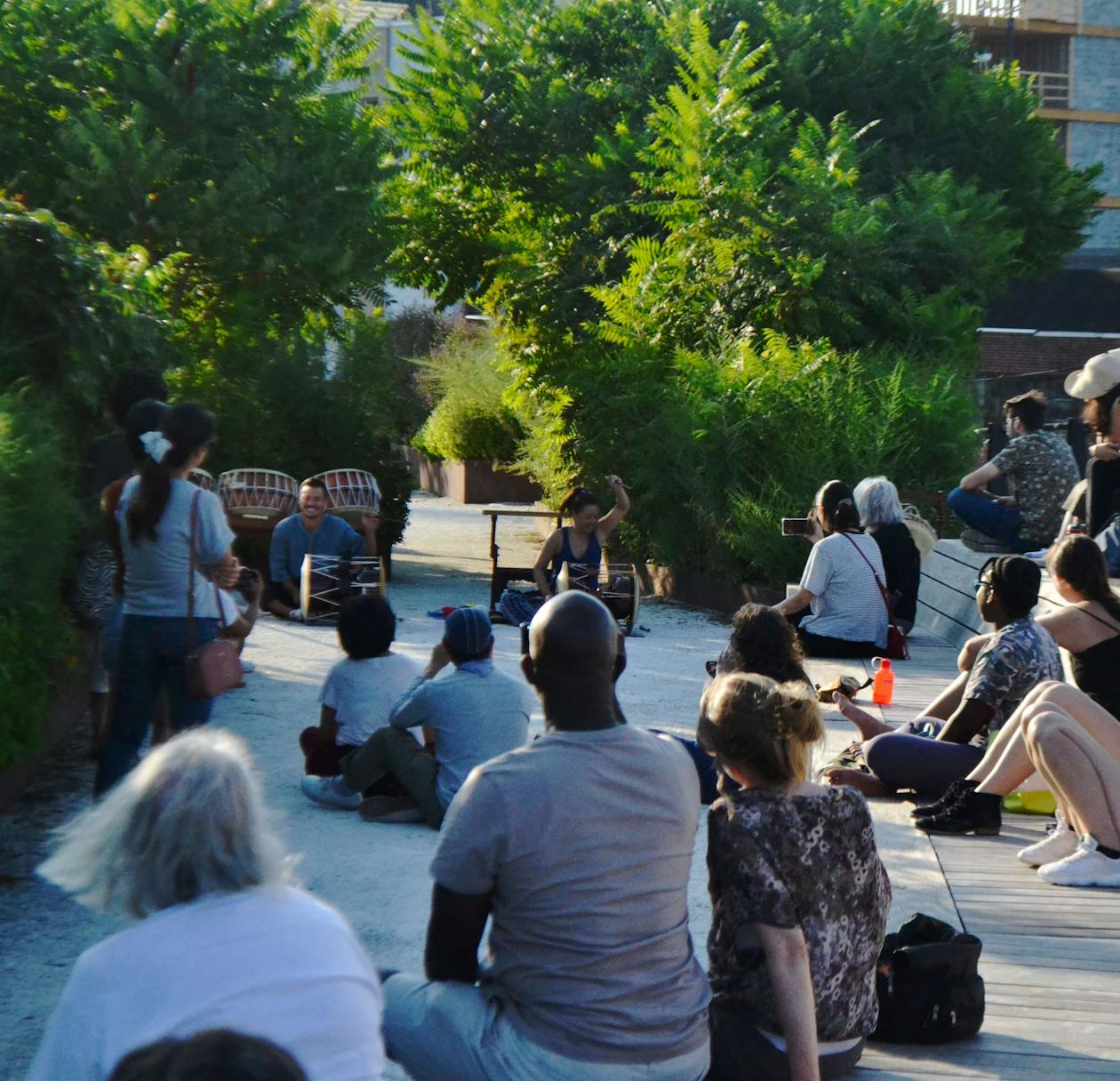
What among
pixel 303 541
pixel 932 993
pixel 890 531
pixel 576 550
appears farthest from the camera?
pixel 303 541

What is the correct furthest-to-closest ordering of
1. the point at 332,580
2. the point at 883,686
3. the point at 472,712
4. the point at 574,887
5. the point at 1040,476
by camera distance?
the point at 332,580 → the point at 1040,476 → the point at 883,686 → the point at 472,712 → the point at 574,887

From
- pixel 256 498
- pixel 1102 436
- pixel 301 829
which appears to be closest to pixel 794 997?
pixel 301 829

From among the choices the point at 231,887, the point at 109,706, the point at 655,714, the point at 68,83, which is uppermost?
the point at 68,83

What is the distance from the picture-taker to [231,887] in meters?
2.39

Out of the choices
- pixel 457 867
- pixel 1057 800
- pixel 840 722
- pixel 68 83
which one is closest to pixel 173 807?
pixel 457 867

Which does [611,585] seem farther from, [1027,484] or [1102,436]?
[1102,436]

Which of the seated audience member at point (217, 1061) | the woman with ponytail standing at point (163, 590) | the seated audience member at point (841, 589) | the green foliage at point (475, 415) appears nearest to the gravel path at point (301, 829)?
the woman with ponytail standing at point (163, 590)

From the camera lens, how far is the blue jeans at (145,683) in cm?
614

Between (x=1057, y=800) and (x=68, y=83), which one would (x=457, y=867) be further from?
(x=68, y=83)

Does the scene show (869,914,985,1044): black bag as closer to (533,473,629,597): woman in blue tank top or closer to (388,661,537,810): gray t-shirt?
(388,661,537,810): gray t-shirt

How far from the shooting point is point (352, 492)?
621 inches

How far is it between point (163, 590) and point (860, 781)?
10.6ft

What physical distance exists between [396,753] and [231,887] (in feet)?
15.5

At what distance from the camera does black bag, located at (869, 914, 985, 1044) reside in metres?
4.37
